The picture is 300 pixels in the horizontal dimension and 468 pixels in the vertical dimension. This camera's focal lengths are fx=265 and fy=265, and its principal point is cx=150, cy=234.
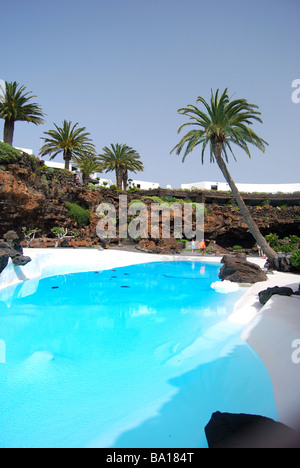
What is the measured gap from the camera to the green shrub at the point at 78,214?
27906 millimetres

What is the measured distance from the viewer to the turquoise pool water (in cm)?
360

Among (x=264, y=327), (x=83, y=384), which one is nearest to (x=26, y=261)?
(x=83, y=384)

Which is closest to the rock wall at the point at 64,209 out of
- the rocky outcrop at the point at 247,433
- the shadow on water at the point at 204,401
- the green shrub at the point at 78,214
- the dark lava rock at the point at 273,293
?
the green shrub at the point at 78,214

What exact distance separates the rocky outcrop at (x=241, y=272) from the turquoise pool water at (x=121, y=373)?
272 cm

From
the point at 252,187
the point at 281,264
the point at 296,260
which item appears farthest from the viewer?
the point at 252,187

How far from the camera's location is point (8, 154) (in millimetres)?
20500

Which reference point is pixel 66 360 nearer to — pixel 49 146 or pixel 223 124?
pixel 223 124

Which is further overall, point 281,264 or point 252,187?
point 252,187

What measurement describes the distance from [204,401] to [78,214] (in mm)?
25803

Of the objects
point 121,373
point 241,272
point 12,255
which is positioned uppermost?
point 12,255

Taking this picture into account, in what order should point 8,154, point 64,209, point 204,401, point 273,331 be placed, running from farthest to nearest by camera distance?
point 64,209, point 8,154, point 273,331, point 204,401

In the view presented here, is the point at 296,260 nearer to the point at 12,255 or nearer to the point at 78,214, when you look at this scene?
the point at 12,255

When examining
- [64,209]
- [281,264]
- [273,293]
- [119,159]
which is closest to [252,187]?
[119,159]
